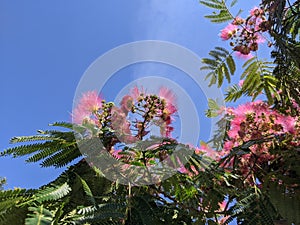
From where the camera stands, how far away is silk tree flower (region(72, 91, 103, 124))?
198 centimetres

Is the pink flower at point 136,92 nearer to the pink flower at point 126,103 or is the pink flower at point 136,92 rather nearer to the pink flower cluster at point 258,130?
the pink flower at point 126,103

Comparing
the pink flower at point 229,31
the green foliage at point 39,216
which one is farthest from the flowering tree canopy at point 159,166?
the pink flower at point 229,31

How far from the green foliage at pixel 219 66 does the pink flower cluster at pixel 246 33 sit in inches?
3.6

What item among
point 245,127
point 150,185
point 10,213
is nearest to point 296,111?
point 245,127

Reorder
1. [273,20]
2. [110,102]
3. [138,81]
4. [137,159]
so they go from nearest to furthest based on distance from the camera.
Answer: [137,159], [110,102], [138,81], [273,20]

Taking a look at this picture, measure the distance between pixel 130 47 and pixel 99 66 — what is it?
0.33 metres

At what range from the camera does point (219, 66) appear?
3.18 metres

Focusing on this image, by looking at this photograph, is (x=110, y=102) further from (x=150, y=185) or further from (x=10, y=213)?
(x=10, y=213)

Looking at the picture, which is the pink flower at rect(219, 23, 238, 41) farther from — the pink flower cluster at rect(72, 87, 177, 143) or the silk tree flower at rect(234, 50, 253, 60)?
the pink flower cluster at rect(72, 87, 177, 143)

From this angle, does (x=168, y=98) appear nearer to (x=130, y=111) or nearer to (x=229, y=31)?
(x=130, y=111)

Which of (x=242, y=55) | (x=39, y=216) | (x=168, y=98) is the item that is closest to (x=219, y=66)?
(x=242, y=55)

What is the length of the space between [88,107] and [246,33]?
162cm

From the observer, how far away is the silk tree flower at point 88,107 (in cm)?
198

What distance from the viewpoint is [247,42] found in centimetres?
310
